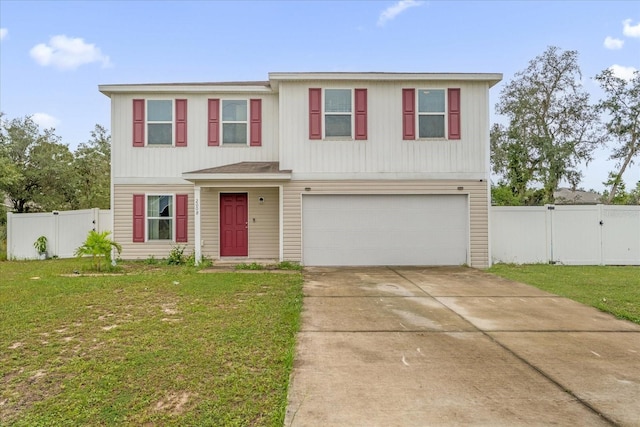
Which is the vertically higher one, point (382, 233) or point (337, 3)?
point (337, 3)

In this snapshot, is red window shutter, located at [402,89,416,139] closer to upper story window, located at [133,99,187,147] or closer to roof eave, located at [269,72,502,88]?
roof eave, located at [269,72,502,88]

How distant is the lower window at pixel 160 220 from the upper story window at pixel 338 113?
4753 millimetres

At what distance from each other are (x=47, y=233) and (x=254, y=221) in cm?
719

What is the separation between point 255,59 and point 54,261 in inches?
433

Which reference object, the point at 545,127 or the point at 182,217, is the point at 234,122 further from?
the point at 545,127

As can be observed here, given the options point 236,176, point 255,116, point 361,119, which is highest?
point 255,116

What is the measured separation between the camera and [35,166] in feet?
59.8

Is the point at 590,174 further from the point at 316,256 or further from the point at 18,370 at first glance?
the point at 18,370

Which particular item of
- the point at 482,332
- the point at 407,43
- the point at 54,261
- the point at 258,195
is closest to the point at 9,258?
the point at 54,261

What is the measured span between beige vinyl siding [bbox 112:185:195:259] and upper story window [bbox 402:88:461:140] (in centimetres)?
673

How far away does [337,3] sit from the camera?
14.7 metres

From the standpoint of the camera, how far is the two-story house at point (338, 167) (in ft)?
34.6

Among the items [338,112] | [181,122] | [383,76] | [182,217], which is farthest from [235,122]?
[383,76]

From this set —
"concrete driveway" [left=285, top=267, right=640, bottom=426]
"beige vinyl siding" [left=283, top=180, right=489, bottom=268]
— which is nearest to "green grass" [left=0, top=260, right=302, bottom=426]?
"concrete driveway" [left=285, top=267, right=640, bottom=426]
